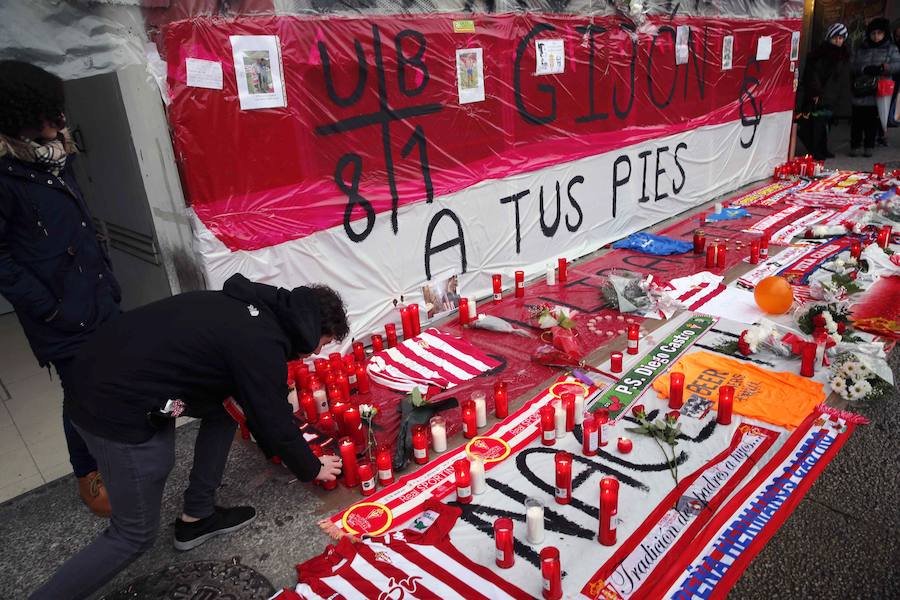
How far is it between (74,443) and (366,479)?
1.28 m

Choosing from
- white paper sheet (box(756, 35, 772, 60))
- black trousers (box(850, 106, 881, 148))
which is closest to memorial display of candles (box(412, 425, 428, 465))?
white paper sheet (box(756, 35, 772, 60))

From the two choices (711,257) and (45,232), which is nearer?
(45,232)

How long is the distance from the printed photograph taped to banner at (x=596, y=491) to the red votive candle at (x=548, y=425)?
0.04 m

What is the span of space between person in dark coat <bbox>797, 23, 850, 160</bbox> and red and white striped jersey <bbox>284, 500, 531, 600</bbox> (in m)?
9.64

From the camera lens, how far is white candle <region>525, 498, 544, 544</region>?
7.52 ft

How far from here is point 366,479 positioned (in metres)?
2.70

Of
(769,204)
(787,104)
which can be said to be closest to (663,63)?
(769,204)

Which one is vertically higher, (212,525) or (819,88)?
(819,88)

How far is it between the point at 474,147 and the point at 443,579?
3.42 m

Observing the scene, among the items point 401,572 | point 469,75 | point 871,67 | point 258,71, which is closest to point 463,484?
point 401,572

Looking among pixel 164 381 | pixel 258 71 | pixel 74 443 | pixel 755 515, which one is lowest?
pixel 755 515

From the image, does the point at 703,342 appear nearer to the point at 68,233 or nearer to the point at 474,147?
the point at 474,147

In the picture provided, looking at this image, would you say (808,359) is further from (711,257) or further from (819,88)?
(819,88)

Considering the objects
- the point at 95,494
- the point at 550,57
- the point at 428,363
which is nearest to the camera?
the point at 95,494
